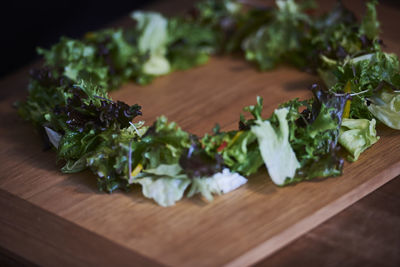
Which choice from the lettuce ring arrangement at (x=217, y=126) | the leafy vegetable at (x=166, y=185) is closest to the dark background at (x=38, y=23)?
the lettuce ring arrangement at (x=217, y=126)

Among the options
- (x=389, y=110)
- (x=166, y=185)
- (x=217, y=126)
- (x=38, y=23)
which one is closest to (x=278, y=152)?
(x=217, y=126)

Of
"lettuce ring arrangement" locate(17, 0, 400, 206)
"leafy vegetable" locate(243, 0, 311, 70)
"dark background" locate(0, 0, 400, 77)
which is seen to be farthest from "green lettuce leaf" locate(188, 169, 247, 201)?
"dark background" locate(0, 0, 400, 77)

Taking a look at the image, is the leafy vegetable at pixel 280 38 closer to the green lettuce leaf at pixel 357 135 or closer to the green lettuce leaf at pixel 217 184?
the green lettuce leaf at pixel 357 135

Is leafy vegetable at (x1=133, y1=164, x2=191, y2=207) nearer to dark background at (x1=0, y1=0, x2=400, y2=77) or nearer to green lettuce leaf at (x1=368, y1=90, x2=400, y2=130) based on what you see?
green lettuce leaf at (x1=368, y1=90, x2=400, y2=130)

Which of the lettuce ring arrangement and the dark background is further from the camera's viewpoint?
the dark background

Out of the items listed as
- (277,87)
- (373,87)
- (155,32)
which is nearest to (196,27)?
(155,32)

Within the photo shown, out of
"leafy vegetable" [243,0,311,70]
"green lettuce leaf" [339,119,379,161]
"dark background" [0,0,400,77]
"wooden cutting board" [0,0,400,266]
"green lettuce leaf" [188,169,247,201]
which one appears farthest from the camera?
"dark background" [0,0,400,77]
